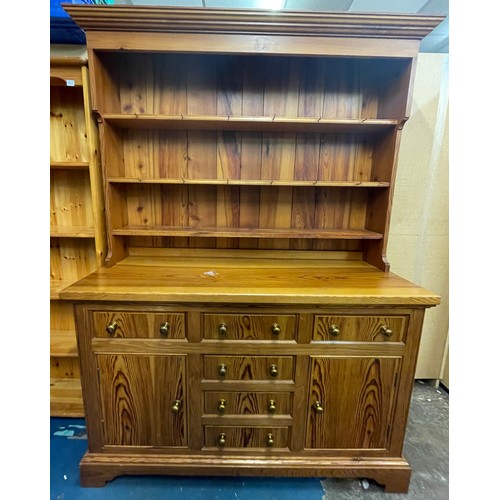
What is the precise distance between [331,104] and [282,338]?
127cm

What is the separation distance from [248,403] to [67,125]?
5.80 feet

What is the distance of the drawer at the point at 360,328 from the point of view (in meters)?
1.15

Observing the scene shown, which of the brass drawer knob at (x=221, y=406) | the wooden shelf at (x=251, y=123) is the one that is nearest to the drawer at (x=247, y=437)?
the brass drawer knob at (x=221, y=406)

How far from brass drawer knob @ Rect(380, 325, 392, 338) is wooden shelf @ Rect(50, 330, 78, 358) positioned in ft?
5.44

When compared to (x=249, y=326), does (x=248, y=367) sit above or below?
below

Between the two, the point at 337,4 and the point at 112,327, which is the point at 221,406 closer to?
the point at 112,327

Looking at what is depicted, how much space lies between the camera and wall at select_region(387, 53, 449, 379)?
1616 mm

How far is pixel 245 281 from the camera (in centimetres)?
123

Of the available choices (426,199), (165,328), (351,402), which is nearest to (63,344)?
(165,328)

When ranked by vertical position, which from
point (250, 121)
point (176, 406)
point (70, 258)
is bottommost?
point (176, 406)

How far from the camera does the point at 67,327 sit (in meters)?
1.74

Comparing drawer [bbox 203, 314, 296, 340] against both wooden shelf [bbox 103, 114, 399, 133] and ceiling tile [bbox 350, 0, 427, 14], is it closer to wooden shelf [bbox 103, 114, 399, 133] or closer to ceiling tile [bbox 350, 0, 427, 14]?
wooden shelf [bbox 103, 114, 399, 133]

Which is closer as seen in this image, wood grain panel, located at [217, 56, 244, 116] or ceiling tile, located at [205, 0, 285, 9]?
wood grain panel, located at [217, 56, 244, 116]

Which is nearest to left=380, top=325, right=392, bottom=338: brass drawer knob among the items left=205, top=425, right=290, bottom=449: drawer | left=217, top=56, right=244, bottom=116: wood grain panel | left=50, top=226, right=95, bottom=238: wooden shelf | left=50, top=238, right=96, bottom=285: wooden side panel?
left=205, top=425, right=290, bottom=449: drawer
